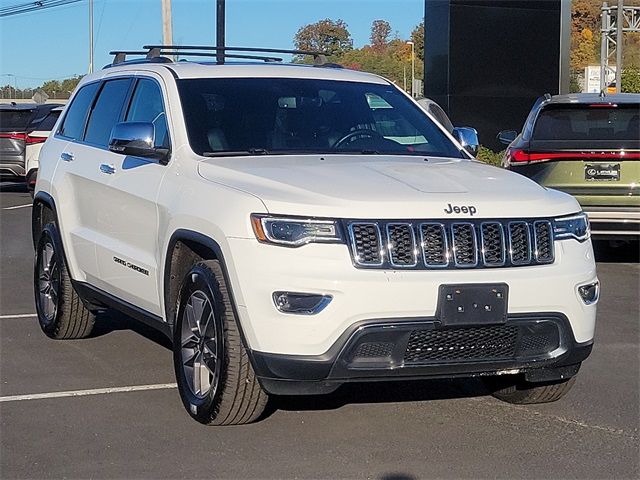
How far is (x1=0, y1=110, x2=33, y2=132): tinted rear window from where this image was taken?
22.6 meters

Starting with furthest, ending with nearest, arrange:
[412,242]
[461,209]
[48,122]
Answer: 1. [48,122]
2. [461,209]
3. [412,242]

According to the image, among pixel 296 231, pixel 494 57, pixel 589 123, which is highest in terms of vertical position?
pixel 494 57

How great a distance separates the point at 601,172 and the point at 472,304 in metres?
6.19

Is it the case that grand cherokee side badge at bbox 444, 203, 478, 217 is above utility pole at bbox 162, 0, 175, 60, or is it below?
below

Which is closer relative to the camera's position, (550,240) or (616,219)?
(550,240)

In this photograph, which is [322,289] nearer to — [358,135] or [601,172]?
[358,135]

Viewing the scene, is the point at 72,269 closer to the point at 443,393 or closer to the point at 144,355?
the point at 144,355

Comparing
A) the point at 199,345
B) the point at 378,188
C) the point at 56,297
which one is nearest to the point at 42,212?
the point at 56,297

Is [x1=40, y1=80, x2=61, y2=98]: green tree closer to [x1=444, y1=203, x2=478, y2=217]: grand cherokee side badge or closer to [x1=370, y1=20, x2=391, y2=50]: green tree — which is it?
[x1=370, y1=20, x2=391, y2=50]: green tree

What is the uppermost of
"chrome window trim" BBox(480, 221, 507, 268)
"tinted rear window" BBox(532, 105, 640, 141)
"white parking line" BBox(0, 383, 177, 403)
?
"tinted rear window" BBox(532, 105, 640, 141)

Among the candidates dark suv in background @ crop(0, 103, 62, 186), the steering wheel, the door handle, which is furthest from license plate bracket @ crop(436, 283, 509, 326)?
dark suv in background @ crop(0, 103, 62, 186)

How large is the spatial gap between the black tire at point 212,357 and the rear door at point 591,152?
603 centimetres

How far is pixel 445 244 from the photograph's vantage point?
4.97 metres

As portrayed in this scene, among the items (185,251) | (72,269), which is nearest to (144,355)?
(72,269)
